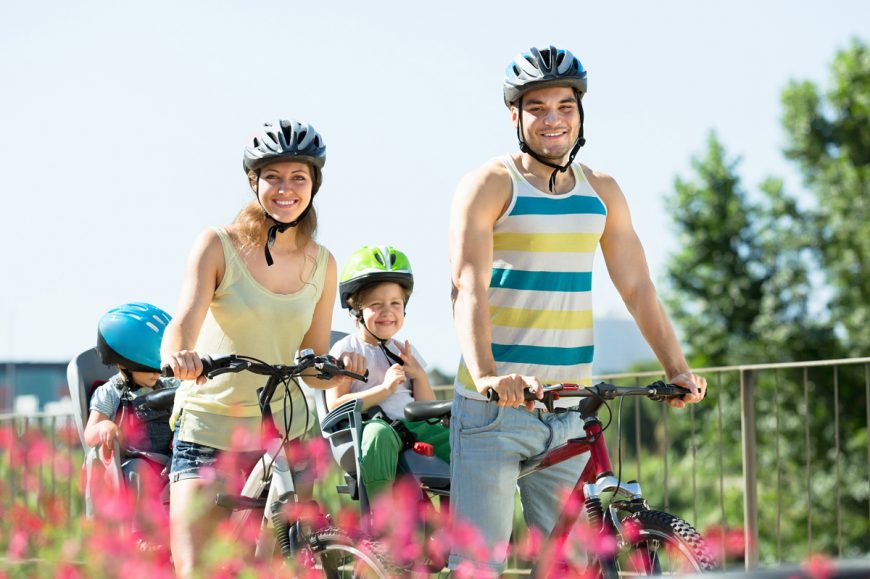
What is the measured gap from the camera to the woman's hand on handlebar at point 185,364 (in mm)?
3789

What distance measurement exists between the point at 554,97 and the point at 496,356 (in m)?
0.75

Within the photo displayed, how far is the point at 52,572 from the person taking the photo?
326 cm

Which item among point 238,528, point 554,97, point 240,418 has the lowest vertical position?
point 238,528

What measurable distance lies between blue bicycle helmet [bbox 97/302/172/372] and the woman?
129cm

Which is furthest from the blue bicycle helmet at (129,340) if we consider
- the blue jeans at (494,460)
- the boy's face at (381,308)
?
the blue jeans at (494,460)

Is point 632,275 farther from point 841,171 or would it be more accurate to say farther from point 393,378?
point 841,171

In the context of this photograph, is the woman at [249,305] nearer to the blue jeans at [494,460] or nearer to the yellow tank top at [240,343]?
the yellow tank top at [240,343]

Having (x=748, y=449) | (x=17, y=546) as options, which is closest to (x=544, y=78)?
(x=17, y=546)

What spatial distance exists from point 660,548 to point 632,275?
0.88 m

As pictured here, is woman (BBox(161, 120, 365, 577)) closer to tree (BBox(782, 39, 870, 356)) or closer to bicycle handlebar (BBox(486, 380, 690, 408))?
bicycle handlebar (BBox(486, 380, 690, 408))

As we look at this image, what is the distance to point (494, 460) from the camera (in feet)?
12.4

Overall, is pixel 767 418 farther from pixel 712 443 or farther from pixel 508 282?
pixel 508 282

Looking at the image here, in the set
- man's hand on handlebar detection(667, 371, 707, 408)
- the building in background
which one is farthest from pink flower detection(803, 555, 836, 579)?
the building in background

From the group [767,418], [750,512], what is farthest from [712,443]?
[750,512]
